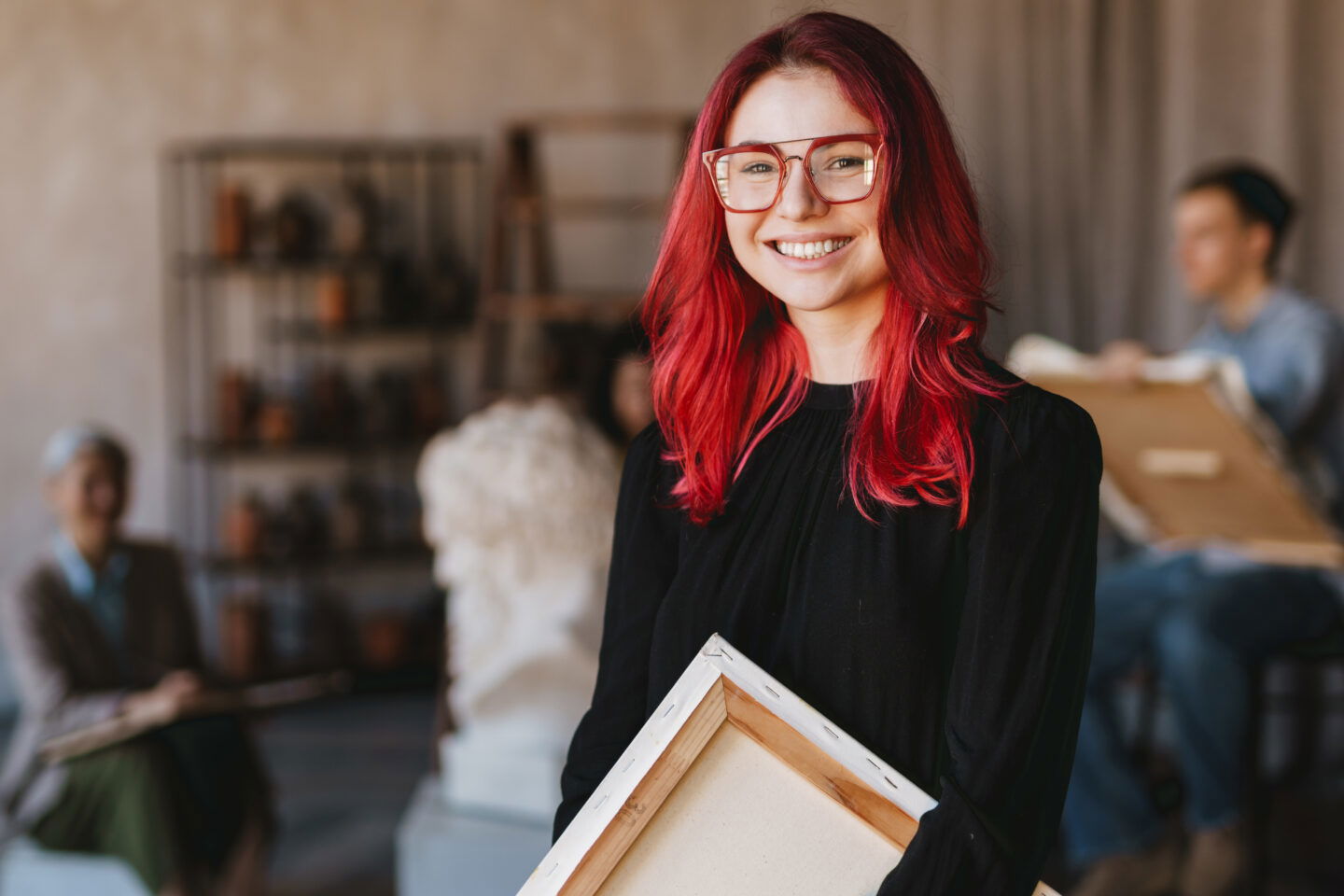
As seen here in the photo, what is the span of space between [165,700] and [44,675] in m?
0.29

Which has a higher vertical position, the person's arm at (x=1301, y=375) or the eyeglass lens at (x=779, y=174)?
the eyeglass lens at (x=779, y=174)

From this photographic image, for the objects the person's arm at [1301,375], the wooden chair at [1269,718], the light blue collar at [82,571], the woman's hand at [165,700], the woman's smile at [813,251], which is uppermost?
the woman's smile at [813,251]

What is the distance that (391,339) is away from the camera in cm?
520

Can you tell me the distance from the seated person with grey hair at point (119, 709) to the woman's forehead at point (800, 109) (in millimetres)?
2291

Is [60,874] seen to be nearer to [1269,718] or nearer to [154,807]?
[154,807]

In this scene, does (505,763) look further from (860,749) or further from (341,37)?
(341,37)

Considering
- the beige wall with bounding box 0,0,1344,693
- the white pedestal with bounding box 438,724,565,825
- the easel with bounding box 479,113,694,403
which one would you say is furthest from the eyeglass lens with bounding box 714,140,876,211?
the beige wall with bounding box 0,0,1344,693

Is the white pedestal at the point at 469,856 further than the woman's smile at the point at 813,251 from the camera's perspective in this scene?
Yes

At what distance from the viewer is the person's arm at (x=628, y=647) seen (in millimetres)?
1000

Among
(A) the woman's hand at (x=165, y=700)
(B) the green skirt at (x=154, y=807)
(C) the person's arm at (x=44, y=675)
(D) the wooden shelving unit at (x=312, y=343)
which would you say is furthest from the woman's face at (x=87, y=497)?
(D) the wooden shelving unit at (x=312, y=343)

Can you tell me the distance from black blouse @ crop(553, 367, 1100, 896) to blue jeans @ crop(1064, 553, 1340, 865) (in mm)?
1913

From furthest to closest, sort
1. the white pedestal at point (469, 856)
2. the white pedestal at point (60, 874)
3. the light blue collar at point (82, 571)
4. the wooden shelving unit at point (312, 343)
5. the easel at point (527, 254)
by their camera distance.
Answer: the wooden shelving unit at point (312, 343) < the easel at point (527, 254) < the light blue collar at point (82, 571) < the white pedestal at point (60, 874) < the white pedestal at point (469, 856)

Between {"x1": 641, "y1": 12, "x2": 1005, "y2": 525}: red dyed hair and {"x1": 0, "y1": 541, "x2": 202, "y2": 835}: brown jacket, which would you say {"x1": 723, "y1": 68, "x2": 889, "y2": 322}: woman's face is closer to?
{"x1": 641, "y1": 12, "x2": 1005, "y2": 525}: red dyed hair

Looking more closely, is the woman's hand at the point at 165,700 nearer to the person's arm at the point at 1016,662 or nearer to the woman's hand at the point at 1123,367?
the woman's hand at the point at 1123,367
